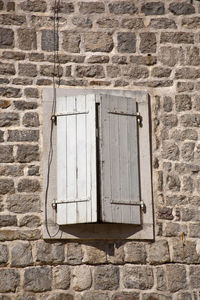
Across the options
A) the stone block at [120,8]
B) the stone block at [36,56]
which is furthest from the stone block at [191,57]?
the stone block at [36,56]

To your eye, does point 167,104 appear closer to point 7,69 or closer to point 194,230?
point 194,230

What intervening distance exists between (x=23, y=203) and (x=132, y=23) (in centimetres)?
235

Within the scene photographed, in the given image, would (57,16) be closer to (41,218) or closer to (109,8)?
(109,8)

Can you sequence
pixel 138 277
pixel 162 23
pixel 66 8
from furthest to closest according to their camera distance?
1. pixel 162 23
2. pixel 66 8
3. pixel 138 277

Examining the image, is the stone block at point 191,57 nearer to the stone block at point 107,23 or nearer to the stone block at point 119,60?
the stone block at point 119,60

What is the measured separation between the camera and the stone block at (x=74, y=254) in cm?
884

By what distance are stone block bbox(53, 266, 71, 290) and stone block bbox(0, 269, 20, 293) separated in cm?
37

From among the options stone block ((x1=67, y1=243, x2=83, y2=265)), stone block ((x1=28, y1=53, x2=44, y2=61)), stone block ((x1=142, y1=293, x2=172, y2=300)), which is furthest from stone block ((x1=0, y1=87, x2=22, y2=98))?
stone block ((x1=142, y1=293, x2=172, y2=300))

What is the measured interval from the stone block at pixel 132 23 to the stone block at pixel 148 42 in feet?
0.35

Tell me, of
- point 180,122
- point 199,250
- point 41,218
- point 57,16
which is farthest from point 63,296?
point 57,16

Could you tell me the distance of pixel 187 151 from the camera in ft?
30.8

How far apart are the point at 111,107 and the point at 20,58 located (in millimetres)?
1102

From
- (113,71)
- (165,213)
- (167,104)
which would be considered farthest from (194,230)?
(113,71)

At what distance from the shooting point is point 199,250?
29.8 ft
